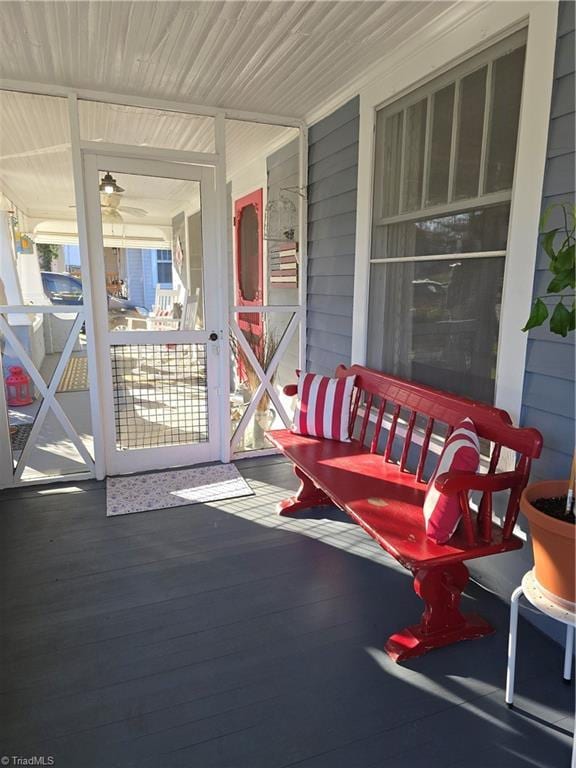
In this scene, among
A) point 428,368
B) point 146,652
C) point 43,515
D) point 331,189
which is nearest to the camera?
point 146,652

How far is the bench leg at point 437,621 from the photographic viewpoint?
1843 mm

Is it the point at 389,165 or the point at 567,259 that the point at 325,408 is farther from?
the point at 567,259

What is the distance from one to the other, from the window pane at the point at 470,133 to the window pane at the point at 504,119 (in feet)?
0.23

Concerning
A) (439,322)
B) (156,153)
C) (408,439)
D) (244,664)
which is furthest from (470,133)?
(244,664)

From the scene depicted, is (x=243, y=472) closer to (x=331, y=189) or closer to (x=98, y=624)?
(x=98, y=624)

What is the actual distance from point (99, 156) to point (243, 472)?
7.53 ft

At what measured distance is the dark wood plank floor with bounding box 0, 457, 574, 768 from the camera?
150 cm

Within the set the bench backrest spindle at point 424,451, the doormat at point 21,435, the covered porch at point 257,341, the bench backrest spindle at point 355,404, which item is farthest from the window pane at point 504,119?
the doormat at point 21,435

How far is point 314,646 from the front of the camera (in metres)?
1.90

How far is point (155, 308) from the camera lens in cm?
348

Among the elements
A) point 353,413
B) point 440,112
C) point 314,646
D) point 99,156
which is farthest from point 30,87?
point 314,646

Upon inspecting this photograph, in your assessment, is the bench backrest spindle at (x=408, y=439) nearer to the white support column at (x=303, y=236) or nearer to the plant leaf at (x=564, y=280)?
the plant leaf at (x=564, y=280)

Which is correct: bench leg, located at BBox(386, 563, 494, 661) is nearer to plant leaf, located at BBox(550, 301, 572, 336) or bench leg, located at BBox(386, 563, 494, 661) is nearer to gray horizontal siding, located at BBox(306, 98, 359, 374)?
plant leaf, located at BBox(550, 301, 572, 336)

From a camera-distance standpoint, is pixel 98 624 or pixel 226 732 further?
pixel 98 624
